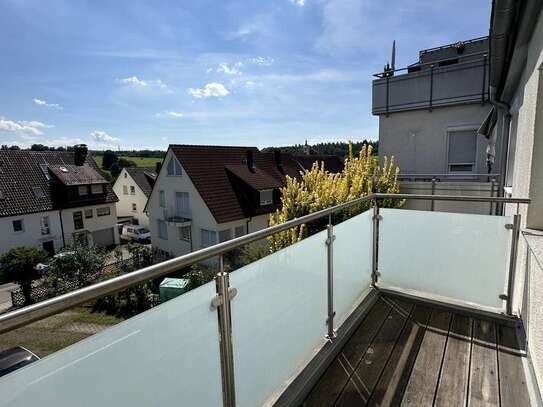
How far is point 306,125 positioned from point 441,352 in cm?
2716

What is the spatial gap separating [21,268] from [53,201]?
→ 7.40 meters

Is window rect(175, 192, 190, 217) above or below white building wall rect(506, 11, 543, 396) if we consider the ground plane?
below

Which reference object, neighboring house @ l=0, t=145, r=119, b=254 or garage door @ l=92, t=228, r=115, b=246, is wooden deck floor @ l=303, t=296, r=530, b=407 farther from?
garage door @ l=92, t=228, r=115, b=246

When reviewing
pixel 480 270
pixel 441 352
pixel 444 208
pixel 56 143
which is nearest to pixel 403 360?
pixel 441 352

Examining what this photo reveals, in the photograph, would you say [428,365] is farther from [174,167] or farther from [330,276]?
[174,167]

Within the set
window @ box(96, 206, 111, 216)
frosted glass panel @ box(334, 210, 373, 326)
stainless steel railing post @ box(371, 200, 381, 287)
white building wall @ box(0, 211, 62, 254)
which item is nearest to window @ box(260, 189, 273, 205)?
window @ box(96, 206, 111, 216)

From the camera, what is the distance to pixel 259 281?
1612mm

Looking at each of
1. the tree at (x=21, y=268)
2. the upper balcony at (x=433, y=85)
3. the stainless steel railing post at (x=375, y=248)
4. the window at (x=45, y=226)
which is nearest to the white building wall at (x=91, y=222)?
the window at (x=45, y=226)

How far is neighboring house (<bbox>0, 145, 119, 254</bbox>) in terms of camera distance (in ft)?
60.0

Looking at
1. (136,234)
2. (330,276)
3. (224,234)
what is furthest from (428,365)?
(136,234)

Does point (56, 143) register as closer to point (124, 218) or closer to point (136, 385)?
point (124, 218)

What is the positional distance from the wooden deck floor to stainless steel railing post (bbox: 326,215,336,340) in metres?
0.17

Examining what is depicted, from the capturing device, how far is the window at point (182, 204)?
16.4 m

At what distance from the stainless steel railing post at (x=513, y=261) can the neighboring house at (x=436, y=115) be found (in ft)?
17.7
